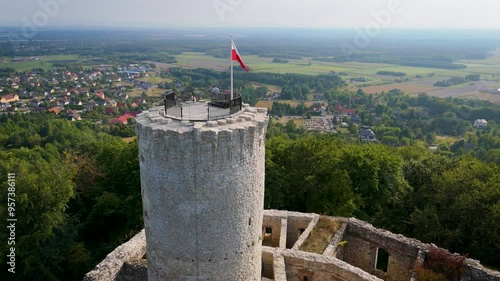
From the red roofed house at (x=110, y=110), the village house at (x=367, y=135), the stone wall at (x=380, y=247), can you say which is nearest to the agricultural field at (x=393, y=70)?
the red roofed house at (x=110, y=110)

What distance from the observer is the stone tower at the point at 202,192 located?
8680mm

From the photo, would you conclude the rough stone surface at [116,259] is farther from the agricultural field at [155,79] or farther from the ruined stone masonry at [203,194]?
the agricultural field at [155,79]

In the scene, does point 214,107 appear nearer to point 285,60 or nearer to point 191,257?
point 191,257

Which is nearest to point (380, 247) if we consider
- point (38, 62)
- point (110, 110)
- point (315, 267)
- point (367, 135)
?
point (315, 267)

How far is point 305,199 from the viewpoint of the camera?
26.4 m

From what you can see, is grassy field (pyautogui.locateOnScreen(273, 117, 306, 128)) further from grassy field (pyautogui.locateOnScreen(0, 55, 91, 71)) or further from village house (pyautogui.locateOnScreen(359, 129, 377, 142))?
grassy field (pyautogui.locateOnScreen(0, 55, 91, 71))

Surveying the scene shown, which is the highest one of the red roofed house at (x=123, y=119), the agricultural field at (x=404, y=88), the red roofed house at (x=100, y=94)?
the agricultural field at (x=404, y=88)

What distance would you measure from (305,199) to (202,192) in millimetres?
18481

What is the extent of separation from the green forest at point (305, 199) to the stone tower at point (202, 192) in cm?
1519

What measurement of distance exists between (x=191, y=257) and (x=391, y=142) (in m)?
74.4

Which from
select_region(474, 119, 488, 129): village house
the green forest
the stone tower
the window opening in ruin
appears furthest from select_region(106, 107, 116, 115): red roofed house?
select_region(474, 119, 488, 129): village house

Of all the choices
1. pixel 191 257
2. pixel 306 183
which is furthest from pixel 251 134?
pixel 306 183

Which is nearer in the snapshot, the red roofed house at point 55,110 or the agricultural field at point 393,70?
the red roofed house at point 55,110

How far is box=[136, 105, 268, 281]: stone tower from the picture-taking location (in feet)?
28.5
